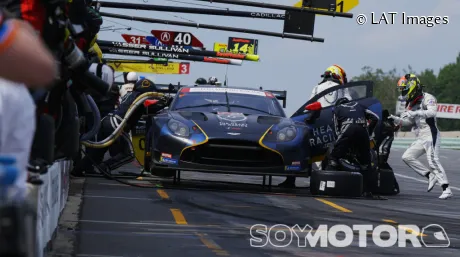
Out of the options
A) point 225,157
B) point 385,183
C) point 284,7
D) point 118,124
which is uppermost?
point 284,7

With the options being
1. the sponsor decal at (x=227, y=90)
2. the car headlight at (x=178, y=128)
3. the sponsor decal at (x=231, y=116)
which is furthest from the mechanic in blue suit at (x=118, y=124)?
the car headlight at (x=178, y=128)

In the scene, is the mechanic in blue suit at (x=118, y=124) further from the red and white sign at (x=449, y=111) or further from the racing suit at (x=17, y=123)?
the red and white sign at (x=449, y=111)

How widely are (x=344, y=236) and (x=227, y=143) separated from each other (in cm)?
427

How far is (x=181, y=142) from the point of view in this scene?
14.1 m

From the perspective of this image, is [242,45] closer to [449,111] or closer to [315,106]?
[315,106]

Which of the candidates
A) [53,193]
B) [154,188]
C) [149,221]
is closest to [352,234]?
[149,221]

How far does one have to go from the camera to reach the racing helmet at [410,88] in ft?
59.7

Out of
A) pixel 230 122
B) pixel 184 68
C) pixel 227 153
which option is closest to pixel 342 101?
pixel 230 122

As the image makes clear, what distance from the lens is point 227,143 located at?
14016mm

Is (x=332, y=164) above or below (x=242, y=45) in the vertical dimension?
below

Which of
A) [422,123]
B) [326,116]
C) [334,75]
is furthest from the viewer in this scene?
[422,123]

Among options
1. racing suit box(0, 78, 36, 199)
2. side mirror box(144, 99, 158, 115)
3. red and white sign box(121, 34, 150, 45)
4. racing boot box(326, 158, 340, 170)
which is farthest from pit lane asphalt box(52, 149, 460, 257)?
red and white sign box(121, 34, 150, 45)

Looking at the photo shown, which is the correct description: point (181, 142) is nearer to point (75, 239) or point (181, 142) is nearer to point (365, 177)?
point (365, 177)

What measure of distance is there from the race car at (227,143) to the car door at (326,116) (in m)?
0.44
